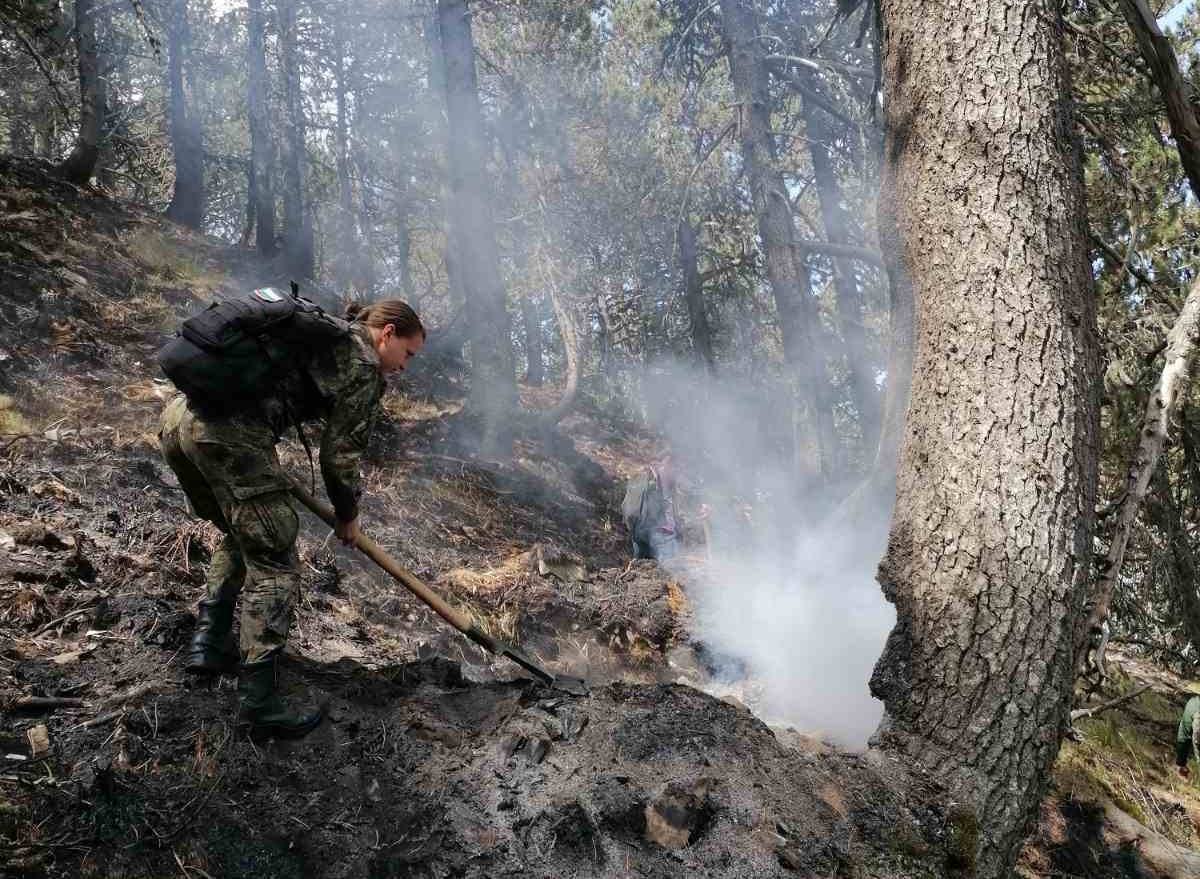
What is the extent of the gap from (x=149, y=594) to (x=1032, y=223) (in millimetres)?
3910

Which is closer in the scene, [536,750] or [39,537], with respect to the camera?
[536,750]

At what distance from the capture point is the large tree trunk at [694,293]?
568 inches

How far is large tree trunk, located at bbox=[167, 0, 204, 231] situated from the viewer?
39.3 feet

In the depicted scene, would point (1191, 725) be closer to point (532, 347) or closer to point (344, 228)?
point (532, 347)

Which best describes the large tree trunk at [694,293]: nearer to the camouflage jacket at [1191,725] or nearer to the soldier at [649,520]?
the soldier at [649,520]

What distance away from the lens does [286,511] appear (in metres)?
2.89

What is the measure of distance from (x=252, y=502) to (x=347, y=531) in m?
0.43

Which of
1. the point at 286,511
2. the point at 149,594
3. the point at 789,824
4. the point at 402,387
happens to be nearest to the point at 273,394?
the point at 286,511

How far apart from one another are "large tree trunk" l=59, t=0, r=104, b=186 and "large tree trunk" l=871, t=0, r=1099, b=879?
936 centimetres

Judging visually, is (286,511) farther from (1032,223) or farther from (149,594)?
(1032,223)

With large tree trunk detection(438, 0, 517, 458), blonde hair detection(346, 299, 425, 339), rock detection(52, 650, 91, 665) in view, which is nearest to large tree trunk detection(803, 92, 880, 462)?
large tree trunk detection(438, 0, 517, 458)

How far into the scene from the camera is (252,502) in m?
2.81

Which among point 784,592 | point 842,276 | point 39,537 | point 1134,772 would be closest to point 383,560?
point 39,537

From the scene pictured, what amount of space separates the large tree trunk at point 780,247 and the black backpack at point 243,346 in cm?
894
